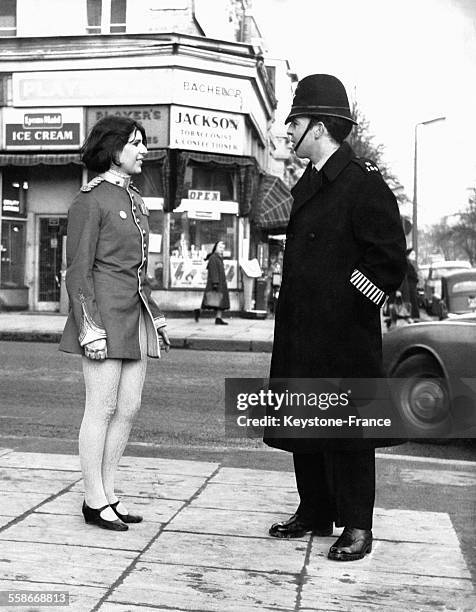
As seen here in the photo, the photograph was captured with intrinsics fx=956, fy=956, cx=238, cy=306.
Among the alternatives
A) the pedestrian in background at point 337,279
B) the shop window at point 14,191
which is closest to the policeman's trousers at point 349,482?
the pedestrian in background at point 337,279

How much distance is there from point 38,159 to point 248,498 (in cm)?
1879

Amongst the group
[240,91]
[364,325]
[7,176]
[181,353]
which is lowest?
[181,353]

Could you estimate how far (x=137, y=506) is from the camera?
4.73 metres

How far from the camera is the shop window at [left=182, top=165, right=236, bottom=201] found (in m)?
22.8

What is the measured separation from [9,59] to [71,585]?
21584mm

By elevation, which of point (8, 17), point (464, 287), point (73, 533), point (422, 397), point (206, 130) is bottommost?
point (73, 533)

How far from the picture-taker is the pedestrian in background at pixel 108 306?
13.7 ft

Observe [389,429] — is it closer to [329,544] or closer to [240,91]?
[329,544]

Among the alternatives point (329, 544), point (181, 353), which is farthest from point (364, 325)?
point (181, 353)

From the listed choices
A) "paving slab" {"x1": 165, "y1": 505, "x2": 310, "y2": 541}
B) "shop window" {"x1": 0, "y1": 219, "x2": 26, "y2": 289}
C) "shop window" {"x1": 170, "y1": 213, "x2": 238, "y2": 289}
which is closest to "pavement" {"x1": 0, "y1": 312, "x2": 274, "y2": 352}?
"shop window" {"x1": 170, "y1": 213, "x2": 238, "y2": 289}

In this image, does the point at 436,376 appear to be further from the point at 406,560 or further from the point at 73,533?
the point at 73,533

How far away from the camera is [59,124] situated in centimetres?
2284

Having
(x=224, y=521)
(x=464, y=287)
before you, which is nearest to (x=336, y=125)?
(x=224, y=521)

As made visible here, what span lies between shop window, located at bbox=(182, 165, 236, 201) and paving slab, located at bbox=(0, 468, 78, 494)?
17.5 metres
